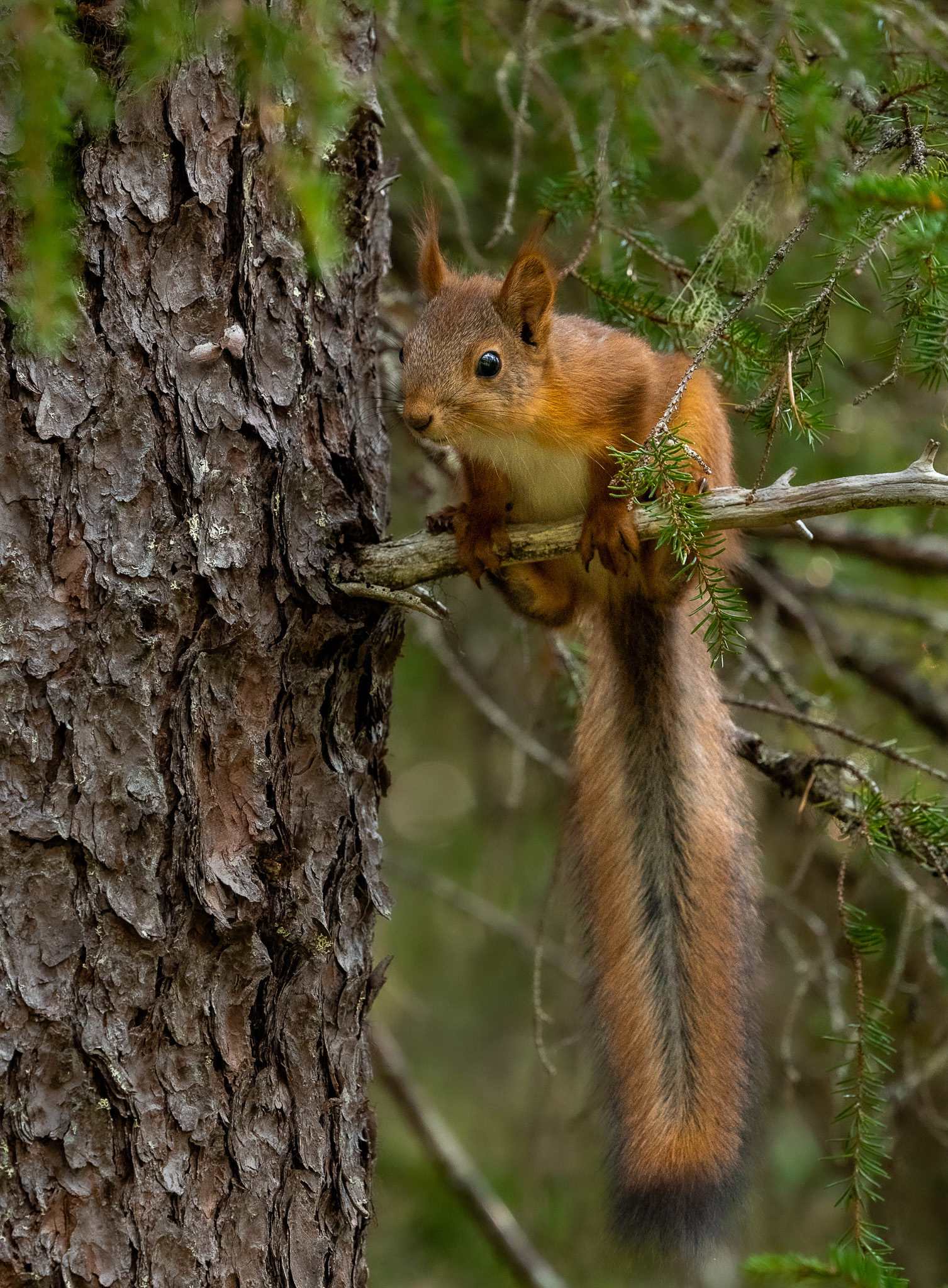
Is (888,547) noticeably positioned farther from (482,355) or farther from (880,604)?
(482,355)

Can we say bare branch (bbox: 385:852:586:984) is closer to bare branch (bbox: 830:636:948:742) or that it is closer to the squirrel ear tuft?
bare branch (bbox: 830:636:948:742)

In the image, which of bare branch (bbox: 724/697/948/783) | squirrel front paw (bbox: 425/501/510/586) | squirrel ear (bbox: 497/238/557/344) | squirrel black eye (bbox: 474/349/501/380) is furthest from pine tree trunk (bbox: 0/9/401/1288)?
bare branch (bbox: 724/697/948/783)

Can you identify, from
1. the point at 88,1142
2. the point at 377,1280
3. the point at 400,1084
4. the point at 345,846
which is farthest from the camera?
the point at 377,1280

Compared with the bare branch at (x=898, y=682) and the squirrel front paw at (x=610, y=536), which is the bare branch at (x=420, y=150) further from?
the bare branch at (x=898, y=682)

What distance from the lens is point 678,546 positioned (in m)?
1.64

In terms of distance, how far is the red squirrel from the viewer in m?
2.02

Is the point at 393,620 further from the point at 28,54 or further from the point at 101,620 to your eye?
the point at 28,54

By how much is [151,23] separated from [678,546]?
94 cm

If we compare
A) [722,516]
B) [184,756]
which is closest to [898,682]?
[722,516]

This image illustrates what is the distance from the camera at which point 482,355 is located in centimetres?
224

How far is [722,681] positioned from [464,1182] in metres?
1.63

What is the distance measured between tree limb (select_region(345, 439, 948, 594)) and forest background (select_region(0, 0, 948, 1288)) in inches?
2.6

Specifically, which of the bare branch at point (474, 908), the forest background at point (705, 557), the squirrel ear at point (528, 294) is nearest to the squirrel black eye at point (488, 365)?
the squirrel ear at point (528, 294)

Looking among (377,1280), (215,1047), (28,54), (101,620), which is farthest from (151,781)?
(377,1280)
